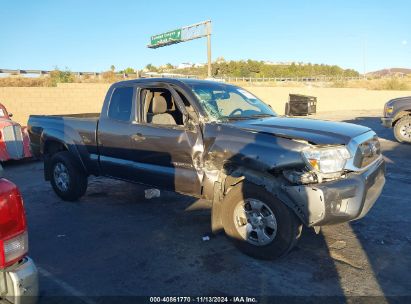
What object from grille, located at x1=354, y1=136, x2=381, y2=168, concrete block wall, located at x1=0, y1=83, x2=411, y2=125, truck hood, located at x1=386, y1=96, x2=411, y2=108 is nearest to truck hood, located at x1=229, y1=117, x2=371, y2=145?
grille, located at x1=354, y1=136, x2=381, y2=168

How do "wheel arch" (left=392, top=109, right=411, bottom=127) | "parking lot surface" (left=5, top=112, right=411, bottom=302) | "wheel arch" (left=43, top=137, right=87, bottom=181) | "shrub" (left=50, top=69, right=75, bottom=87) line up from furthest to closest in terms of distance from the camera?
"shrub" (left=50, top=69, right=75, bottom=87)
"wheel arch" (left=392, top=109, right=411, bottom=127)
"wheel arch" (left=43, top=137, right=87, bottom=181)
"parking lot surface" (left=5, top=112, right=411, bottom=302)

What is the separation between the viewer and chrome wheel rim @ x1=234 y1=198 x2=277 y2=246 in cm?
407

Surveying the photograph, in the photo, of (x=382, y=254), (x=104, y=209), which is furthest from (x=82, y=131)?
(x=382, y=254)

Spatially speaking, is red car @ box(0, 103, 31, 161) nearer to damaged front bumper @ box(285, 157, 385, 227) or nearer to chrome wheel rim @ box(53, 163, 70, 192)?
chrome wheel rim @ box(53, 163, 70, 192)

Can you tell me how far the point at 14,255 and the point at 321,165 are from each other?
2.72 meters

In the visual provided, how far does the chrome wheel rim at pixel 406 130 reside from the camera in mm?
12172

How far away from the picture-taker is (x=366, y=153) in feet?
13.9

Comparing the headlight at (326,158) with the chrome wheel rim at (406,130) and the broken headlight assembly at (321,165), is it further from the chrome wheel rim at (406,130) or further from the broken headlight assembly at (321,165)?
the chrome wheel rim at (406,130)

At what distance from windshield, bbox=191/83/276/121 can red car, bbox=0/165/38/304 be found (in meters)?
2.63

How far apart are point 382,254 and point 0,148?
28.8 feet

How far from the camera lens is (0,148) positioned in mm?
9547

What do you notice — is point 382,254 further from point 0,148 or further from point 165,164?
point 0,148

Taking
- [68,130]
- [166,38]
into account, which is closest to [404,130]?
[68,130]

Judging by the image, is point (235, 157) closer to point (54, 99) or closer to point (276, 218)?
point (276, 218)
